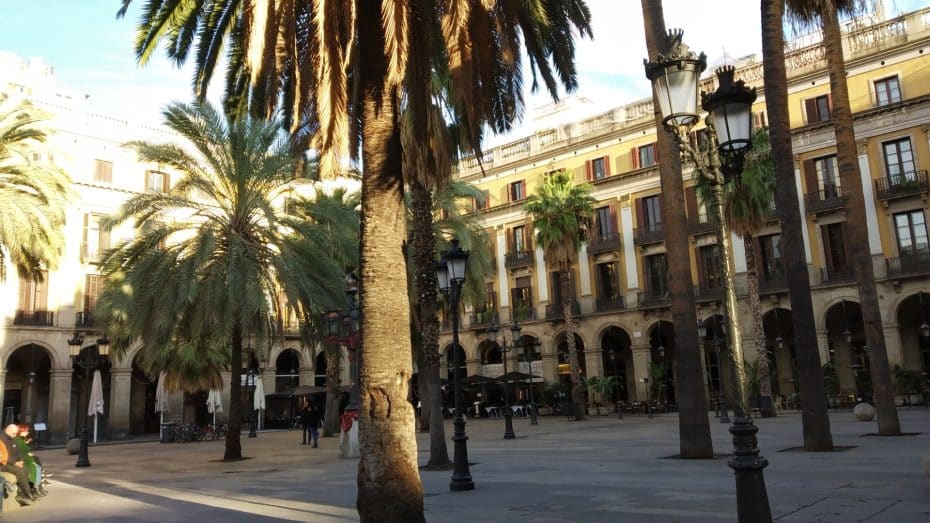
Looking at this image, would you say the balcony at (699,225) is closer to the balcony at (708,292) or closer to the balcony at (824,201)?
the balcony at (708,292)

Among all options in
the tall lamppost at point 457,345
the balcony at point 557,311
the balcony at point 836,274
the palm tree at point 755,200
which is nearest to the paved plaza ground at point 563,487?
the tall lamppost at point 457,345

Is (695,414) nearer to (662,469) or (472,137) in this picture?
(662,469)

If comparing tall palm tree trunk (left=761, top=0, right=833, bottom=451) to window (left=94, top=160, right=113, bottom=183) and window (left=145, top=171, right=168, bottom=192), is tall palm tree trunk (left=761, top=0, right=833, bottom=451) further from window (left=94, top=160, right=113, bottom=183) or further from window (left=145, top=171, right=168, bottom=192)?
window (left=94, top=160, right=113, bottom=183)

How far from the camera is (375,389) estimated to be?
22.1 ft

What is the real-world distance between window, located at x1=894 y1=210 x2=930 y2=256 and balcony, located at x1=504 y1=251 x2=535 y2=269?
2084cm

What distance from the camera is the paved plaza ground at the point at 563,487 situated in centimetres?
830

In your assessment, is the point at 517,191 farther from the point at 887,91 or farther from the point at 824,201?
the point at 887,91

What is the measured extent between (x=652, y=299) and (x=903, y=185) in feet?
44.5

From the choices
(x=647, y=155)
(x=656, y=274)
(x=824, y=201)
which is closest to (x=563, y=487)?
(x=824, y=201)

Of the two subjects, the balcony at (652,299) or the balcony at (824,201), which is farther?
the balcony at (652,299)

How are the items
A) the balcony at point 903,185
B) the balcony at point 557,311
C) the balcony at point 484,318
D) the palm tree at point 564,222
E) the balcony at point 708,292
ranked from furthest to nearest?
the balcony at point 484,318 → the balcony at point 557,311 → the balcony at point 708,292 → the palm tree at point 564,222 → the balcony at point 903,185

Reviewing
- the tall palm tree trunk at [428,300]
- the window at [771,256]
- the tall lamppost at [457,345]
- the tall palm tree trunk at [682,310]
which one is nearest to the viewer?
the tall lamppost at [457,345]

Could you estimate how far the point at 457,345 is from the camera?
12.3 metres

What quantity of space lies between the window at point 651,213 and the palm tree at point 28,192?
2993 centimetres
